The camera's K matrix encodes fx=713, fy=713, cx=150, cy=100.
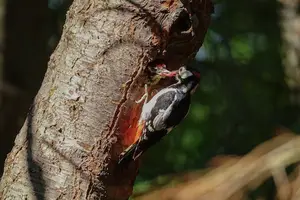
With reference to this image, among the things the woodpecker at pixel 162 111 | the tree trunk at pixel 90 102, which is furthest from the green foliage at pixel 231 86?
the tree trunk at pixel 90 102

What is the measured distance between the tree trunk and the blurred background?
2030mm

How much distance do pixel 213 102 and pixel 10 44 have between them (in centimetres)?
140

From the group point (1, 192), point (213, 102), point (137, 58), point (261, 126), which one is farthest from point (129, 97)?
point (213, 102)

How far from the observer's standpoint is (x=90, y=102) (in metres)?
1.98

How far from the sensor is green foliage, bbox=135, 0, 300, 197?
430 cm

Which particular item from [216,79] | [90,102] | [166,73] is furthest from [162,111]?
[216,79]

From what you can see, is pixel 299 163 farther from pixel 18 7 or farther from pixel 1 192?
pixel 18 7

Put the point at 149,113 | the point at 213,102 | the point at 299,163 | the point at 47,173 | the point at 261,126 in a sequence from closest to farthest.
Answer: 1. the point at 47,173
2. the point at 149,113
3. the point at 299,163
4. the point at 261,126
5. the point at 213,102

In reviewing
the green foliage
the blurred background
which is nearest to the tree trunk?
the blurred background

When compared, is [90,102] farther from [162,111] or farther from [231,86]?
[231,86]

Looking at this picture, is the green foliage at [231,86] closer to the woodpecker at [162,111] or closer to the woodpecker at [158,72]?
the woodpecker at [162,111]

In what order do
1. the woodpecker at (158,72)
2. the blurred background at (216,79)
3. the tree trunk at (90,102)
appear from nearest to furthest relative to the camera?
the tree trunk at (90,102)
the woodpecker at (158,72)
the blurred background at (216,79)

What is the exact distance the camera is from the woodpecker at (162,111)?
2.14 metres

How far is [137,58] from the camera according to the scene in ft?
6.64
